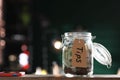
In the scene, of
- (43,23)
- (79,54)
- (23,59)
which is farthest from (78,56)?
(43,23)

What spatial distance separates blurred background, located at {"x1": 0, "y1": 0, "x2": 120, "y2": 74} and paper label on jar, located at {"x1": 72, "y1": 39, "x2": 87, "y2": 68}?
419cm

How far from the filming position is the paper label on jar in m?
0.91

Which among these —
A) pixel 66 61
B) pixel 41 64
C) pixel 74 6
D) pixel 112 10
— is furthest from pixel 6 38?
pixel 66 61

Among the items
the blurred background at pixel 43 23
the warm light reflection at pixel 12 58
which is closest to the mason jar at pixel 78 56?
the blurred background at pixel 43 23

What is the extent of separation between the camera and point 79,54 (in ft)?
3.00

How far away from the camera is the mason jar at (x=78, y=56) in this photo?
35.8 inches

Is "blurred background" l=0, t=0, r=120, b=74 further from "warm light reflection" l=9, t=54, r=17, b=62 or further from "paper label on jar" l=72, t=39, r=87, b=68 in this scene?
"paper label on jar" l=72, t=39, r=87, b=68

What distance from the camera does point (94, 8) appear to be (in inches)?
215

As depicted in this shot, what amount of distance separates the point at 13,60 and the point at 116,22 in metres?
1.77

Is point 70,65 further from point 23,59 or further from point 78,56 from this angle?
point 23,59

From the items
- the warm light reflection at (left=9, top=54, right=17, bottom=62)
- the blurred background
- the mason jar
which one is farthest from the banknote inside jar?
the warm light reflection at (left=9, top=54, right=17, bottom=62)

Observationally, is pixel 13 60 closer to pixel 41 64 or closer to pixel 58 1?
pixel 41 64

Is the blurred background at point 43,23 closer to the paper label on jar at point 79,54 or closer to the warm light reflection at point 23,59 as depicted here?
the warm light reflection at point 23,59

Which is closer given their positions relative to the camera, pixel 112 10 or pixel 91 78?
pixel 91 78
